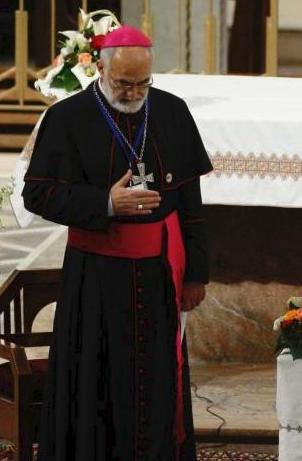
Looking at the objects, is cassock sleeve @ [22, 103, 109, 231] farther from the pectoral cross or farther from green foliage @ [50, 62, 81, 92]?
green foliage @ [50, 62, 81, 92]

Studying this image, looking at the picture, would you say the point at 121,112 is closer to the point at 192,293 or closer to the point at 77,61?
the point at 192,293

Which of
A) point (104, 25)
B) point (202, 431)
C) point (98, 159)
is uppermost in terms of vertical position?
point (104, 25)

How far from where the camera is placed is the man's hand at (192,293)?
517cm

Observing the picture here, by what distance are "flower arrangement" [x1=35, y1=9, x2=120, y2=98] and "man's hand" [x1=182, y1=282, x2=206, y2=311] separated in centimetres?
205

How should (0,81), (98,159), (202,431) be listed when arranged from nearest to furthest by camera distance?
(98,159), (202,431), (0,81)

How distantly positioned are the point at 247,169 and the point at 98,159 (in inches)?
72.9

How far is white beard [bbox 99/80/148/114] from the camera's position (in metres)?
4.95

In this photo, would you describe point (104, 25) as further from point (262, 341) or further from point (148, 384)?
point (148, 384)

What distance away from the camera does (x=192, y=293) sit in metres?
5.19

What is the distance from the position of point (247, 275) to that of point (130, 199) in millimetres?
2544

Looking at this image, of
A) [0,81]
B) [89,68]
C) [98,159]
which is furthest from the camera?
[0,81]

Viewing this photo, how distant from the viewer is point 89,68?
23.3ft

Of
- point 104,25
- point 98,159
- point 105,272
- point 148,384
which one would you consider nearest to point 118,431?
point 148,384

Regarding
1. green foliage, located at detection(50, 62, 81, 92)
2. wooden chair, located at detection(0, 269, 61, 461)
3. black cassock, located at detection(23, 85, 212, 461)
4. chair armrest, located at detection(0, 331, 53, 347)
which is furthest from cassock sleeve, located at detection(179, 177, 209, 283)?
green foliage, located at detection(50, 62, 81, 92)
